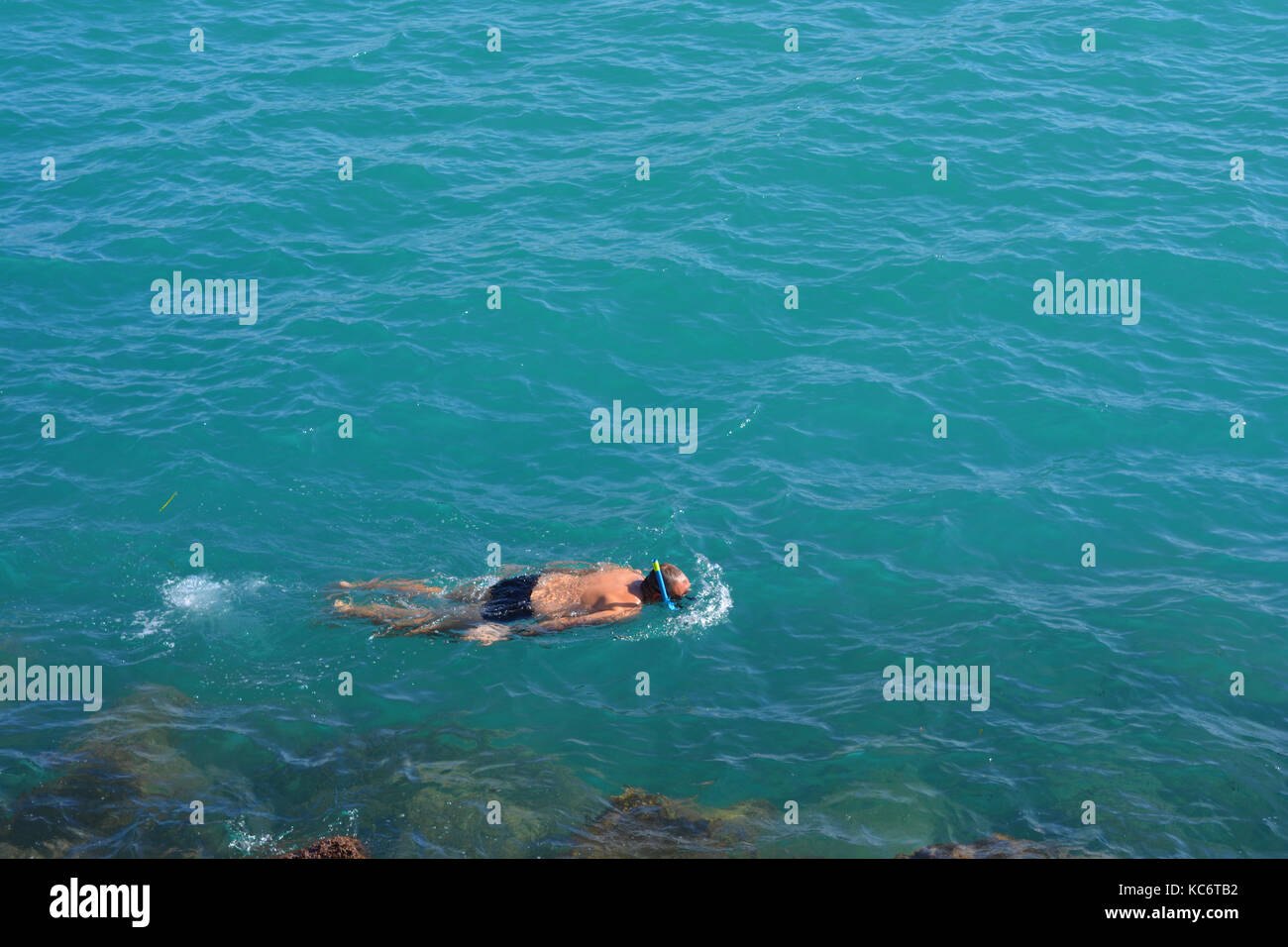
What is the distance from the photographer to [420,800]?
52.9ft

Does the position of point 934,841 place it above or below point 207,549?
below

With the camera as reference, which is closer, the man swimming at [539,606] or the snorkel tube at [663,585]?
the snorkel tube at [663,585]

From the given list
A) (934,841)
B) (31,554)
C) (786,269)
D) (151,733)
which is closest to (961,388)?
(786,269)

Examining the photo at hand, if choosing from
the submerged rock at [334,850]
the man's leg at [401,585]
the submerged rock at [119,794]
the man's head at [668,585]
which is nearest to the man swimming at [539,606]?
the man's head at [668,585]

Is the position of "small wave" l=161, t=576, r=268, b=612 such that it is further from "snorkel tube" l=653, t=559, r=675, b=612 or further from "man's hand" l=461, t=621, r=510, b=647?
Result: "snorkel tube" l=653, t=559, r=675, b=612

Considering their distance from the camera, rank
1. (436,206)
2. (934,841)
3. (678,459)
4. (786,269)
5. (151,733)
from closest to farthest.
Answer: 1. (934,841)
2. (151,733)
3. (678,459)
4. (786,269)
5. (436,206)

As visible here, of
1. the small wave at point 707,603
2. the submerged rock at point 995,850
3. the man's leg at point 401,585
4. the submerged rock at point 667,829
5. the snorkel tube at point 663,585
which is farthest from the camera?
the small wave at point 707,603

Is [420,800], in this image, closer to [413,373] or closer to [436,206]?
[413,373]

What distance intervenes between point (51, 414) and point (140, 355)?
2354 mm

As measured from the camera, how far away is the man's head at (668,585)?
18375 mm

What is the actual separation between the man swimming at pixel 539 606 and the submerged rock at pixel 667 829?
321 cm

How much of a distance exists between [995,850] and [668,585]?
623 cm

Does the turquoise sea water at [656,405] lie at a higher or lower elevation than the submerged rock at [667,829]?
higher

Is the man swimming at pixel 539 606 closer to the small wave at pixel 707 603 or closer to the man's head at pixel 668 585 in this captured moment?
the man's head at pixel 668 585
